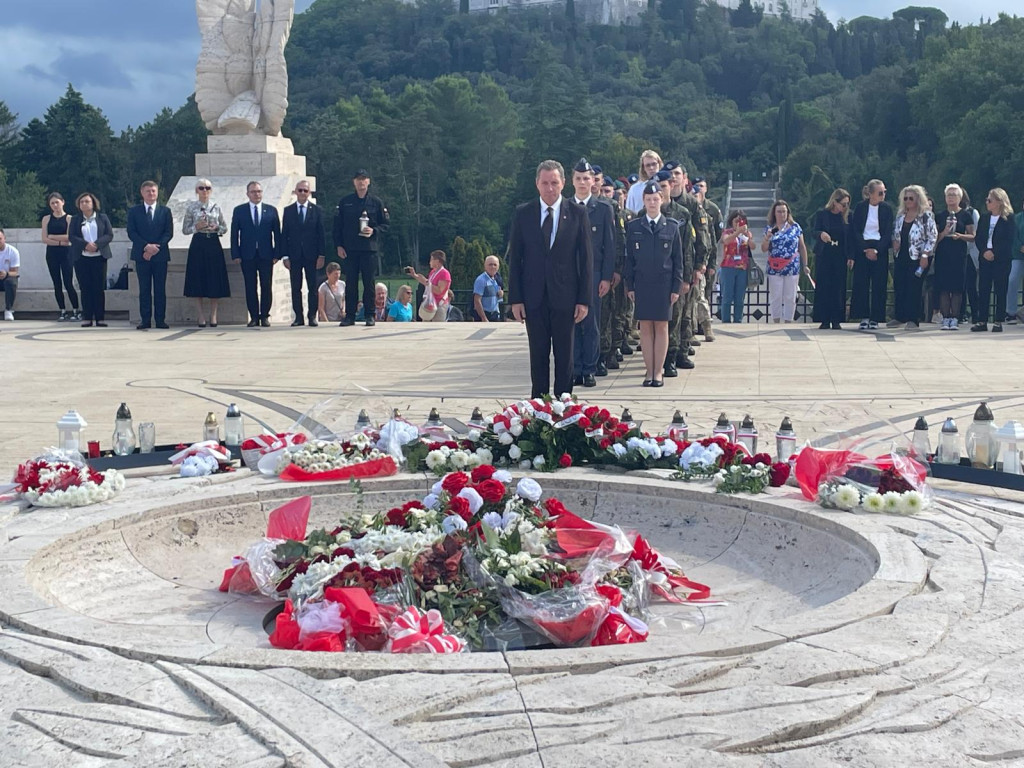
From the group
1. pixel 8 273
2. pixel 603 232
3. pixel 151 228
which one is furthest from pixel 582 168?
pixel 8 273

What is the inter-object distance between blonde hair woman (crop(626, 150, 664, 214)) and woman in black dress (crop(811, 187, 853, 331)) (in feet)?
11.1

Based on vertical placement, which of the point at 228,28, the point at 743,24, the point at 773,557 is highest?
the point at 743,24

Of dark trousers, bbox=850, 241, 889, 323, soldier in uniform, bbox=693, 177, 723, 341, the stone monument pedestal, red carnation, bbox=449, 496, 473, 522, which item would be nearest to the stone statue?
the stone monument pedestal

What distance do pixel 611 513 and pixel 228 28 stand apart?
15.4 m

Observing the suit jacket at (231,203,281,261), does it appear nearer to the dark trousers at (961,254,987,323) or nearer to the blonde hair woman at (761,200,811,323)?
the blonde hair woman at (761,200,811,323)

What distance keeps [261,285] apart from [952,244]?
26.6 ft

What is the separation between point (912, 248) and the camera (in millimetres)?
15133

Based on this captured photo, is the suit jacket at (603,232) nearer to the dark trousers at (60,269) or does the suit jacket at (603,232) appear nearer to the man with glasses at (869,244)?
the man with glasses at (869,244)

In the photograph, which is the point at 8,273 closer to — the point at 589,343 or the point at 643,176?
the point at 643,176

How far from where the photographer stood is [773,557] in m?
5.81

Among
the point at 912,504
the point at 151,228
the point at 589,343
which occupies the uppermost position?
the point at 151,228

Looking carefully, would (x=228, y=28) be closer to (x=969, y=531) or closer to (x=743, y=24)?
(x=969, y=531)

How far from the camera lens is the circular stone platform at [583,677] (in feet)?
11.5

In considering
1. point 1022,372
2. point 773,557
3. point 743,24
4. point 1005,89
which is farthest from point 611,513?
point 743,24
